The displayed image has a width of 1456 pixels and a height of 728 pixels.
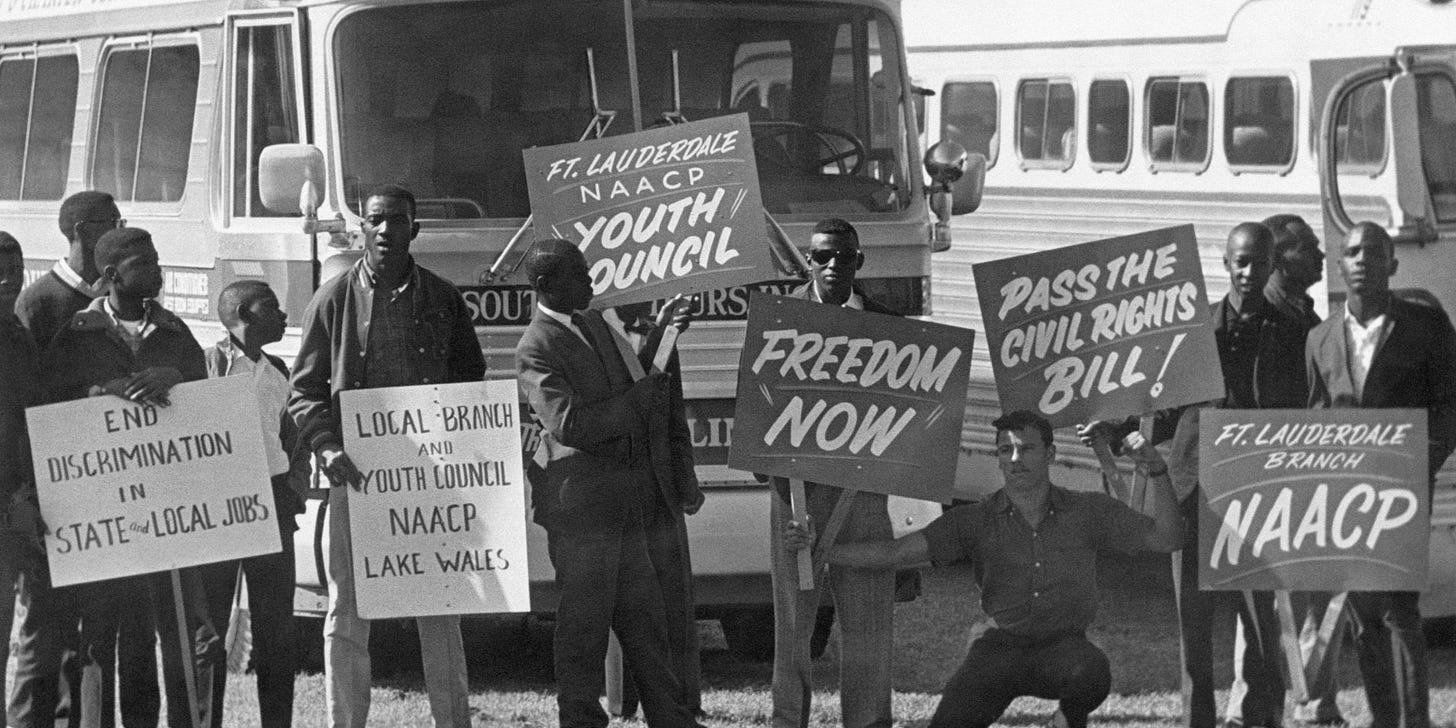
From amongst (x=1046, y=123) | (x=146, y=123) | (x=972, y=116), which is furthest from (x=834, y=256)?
(x=972, y=116)

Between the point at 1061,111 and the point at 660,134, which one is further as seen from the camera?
the point at 1061,111

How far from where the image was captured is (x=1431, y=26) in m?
10.9

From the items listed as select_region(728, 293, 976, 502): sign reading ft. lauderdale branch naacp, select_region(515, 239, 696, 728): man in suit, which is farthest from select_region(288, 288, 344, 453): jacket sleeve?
select_region(728, 293, 976, 502): sign reading ft. lauderdale branch naacp

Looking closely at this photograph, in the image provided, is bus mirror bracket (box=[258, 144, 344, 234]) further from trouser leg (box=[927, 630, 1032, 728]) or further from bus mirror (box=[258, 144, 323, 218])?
trouser leg (box=[927, 630, 1032, 728])

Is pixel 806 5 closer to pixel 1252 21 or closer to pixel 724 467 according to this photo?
pixel 724 467

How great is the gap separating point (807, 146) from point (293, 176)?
2.20 m

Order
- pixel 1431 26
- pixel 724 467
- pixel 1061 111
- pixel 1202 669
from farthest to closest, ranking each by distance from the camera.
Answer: pixel 1061 111 → pixel 1431 26 → pixel 724 467 → pixel 1202 669

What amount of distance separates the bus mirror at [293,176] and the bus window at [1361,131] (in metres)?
4.66

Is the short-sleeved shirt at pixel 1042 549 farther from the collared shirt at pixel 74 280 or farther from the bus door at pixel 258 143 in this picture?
the bus door at pixel 258 143

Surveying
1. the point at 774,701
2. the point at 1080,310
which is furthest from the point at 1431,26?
the point at 774,701

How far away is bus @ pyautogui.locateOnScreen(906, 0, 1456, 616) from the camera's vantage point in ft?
35.6

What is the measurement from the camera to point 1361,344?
812 cm

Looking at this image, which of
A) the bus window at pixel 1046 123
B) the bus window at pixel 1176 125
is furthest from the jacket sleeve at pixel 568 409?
the bus window at pixel 1046 123

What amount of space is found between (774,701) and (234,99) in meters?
3.48
